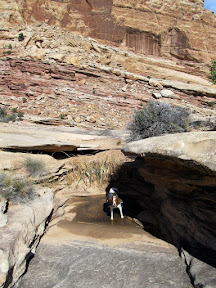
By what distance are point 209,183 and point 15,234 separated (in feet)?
11.1

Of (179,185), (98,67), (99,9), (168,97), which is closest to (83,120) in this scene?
(98,67)

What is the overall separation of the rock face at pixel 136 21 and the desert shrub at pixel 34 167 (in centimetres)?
2787

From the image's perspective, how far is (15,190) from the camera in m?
5.12

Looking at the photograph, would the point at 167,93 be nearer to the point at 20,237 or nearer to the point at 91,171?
the point at 91,171

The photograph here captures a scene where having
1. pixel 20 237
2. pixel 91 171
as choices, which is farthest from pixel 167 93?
pixel 20 237

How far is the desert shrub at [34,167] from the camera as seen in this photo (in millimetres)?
6449

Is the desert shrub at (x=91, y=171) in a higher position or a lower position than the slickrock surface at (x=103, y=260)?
higher

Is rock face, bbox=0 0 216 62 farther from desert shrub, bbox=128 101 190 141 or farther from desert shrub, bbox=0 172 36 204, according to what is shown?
desert shrub, bbox=0 172 36 204

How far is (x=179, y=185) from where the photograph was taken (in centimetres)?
459

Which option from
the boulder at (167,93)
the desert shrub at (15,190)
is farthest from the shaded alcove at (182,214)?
the boulder at (167,93)

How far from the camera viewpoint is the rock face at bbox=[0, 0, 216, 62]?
29625 millimetres

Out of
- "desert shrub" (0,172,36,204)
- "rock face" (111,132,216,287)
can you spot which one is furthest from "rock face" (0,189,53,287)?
"rock face" (111,132,216,287)

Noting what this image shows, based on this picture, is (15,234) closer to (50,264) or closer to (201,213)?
(50,264)

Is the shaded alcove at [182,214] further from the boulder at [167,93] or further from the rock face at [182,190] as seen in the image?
the boulder at [167,93]
